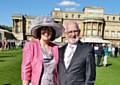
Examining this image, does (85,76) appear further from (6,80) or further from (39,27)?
(6,80)

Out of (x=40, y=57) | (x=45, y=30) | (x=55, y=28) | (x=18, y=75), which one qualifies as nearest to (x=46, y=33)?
(x=45, y=30)

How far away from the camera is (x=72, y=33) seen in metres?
4.98

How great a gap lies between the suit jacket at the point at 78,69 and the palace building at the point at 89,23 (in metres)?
110

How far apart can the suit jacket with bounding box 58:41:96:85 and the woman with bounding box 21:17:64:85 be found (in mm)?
161

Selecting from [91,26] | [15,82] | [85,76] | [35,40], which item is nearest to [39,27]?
[35,40]

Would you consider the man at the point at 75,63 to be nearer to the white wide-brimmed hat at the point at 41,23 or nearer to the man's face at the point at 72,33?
the man's face at the point at 72,33

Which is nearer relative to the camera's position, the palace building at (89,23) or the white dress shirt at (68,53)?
the white dress shirt at (68,53)

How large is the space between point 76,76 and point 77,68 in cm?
12

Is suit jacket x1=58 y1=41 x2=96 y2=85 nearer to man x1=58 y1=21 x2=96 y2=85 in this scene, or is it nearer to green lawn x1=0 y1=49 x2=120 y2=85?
man x1=58 y1=21 x2=96 y2=85

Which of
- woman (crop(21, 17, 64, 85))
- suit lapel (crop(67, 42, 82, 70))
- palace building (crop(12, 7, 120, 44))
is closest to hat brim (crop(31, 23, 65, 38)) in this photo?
woman (crop(21, 17, 64, 85))

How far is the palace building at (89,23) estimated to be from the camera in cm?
11712

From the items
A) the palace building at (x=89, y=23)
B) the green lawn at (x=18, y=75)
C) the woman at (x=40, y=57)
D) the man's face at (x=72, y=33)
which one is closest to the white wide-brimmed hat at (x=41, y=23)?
the woman at (x=40, y=57)

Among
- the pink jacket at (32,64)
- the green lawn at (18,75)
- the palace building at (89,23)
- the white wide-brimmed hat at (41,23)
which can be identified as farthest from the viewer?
the palace building at (89,23)

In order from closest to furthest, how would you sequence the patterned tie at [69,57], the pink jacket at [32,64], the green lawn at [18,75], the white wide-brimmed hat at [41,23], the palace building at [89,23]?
1. the pink jacket at [32,64]
2. the white wide-brimmed hat at [41,23]
3. the patterned tie at [69,57]
4. the green lawn at [18,75]
5. the palace building at [89,23]
